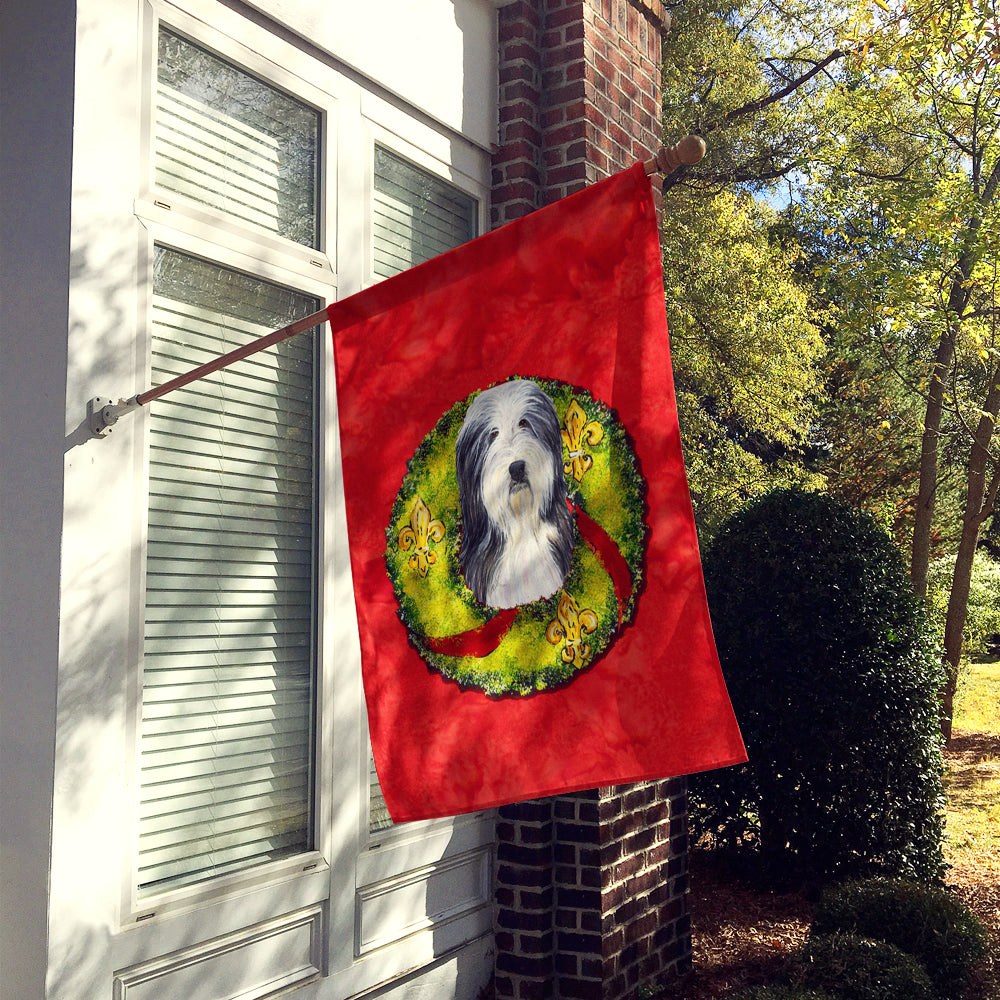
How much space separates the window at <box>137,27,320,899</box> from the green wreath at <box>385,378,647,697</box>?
105cm

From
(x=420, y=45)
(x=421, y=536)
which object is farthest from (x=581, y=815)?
(x=420, y=45)

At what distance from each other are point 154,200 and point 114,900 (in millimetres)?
2071

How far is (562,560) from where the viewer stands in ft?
7.52

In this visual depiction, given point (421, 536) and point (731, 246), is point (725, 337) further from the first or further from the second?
point (421, 536)

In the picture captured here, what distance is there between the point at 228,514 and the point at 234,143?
1287 millimetres

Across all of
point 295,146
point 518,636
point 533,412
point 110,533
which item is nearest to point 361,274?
point 295,146

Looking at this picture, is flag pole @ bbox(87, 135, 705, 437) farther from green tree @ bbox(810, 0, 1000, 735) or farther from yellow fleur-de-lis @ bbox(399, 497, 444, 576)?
green tree @ bbox(810, 0, 1000, 735)

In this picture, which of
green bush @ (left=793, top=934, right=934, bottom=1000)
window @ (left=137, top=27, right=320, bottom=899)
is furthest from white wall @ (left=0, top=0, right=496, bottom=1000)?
green bush @ (left=793, top=934, right=934, bottom=1000)

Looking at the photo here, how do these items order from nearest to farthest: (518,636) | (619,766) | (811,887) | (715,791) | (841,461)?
(619,766) < (518,636) < (811,887) < (715,791) < (841,461)

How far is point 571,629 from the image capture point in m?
2.26

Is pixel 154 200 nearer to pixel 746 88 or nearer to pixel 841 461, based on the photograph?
pixel 746 88

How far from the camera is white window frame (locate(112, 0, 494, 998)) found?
3.04 m

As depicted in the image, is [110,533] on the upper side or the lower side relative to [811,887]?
upper

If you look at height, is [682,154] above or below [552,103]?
below
